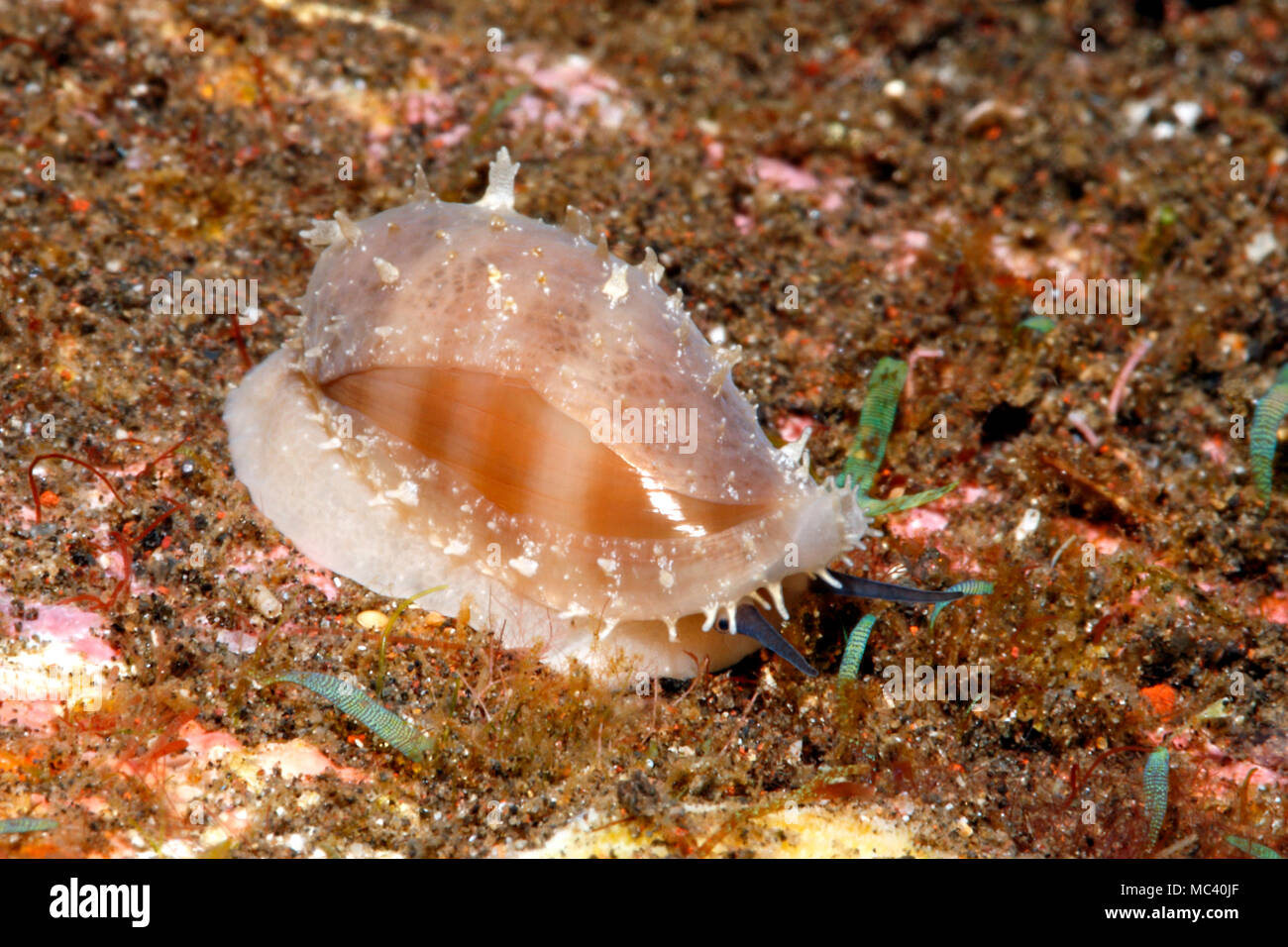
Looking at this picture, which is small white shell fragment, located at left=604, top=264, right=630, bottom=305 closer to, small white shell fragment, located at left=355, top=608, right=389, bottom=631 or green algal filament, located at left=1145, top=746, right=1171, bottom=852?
small white shell fragment, located at left=355, top=608, right=389, bottom=631

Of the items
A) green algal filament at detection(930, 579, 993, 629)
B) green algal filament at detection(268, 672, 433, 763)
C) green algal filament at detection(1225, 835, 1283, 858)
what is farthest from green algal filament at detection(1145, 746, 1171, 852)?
green algal filament at detection(268, 672, 433, 763)

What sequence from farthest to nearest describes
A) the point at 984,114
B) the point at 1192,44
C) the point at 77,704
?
the point at 1192,44
the point at 984,114
the point at 77,704

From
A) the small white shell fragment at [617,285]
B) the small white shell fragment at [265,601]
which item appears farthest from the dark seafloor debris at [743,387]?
the small white shell fragment at [617,285]

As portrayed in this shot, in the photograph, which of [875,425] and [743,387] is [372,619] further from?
[875,425]

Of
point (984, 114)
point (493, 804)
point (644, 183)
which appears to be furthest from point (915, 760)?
point (984, 114)

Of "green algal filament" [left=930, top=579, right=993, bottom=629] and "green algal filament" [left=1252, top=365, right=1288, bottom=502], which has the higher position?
"green algal filament" [left=1252, top=365, right=1288, bottom=502]

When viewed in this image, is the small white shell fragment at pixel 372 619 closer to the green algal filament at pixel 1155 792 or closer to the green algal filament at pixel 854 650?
the green algal filament at pixel 854 650

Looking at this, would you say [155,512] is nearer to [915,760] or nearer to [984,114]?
[915,760]
